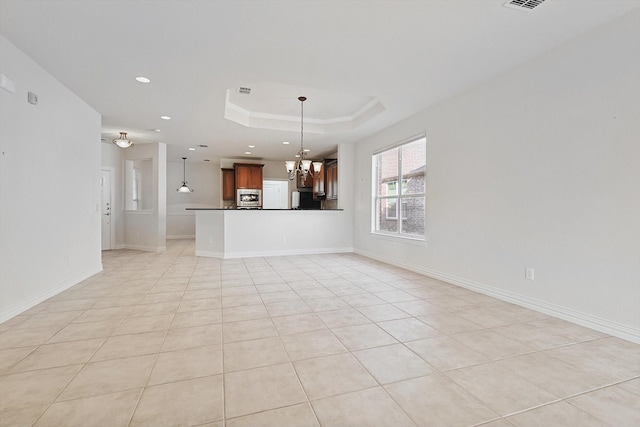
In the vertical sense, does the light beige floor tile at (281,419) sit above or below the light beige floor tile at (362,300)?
below

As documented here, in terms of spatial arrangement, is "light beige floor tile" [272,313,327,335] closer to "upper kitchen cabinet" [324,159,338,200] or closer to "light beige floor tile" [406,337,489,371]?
"light beige floor tile" [406,337,489,371]

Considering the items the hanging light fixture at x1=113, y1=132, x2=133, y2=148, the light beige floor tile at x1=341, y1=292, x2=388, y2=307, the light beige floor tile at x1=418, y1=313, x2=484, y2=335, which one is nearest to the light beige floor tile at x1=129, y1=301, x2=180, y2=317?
the light beige floor tile at x1=341, y1=292, x2=388, y2=307

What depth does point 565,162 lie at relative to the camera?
286cm

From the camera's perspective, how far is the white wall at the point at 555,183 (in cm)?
246

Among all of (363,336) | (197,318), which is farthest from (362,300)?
(197,318)

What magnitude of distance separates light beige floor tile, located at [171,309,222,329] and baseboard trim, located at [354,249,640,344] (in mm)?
3086

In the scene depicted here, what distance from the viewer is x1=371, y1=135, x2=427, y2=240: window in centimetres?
502

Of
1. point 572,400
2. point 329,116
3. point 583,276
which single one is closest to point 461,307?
point 583,276

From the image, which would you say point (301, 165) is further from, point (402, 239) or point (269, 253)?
point (269, 253)

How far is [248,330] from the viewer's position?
2.59m

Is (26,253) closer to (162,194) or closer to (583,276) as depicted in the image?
(162,194)

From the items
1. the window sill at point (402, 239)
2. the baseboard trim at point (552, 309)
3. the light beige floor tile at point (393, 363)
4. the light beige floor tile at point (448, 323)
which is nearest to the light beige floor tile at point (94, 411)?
the light beige floor tile at point (393, 363)

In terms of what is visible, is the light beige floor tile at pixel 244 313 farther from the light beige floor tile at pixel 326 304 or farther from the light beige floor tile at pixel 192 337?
the light beige floor tile at pixel 326 304

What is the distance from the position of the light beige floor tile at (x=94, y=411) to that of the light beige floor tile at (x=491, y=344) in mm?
2277
